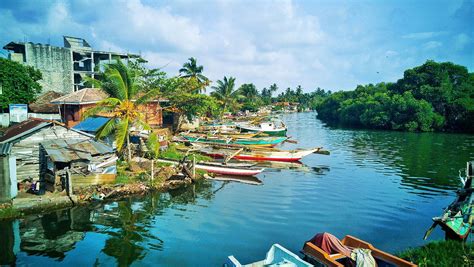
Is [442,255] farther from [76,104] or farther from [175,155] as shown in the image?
[76,104]

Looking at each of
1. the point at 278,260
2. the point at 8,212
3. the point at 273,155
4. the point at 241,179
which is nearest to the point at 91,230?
the point at 8,212

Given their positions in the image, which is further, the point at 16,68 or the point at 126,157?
the point at 16,68

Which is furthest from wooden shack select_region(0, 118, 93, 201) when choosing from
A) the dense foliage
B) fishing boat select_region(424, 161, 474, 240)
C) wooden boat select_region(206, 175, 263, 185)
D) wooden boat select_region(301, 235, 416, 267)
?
fishing boat select_region(424, 161, 474, 240)

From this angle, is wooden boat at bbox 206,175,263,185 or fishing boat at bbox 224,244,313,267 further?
wooden boat at bbox 206,175,263,185

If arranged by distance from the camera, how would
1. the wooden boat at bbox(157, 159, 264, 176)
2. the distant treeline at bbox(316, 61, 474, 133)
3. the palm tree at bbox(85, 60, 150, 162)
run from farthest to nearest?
1. the distant treeline at bbox(316, 61, 474, 133)
2. the wooden boat at bbox(157, 159, 264, 176)
3. the palm tree at bbox(85, 60, 150, 162)

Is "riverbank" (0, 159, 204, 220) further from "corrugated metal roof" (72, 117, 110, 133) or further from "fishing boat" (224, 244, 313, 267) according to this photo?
"fishing boat" (224, 244, 313, 267)

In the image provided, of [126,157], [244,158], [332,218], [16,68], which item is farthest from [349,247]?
[16,68]

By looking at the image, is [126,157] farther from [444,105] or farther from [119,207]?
[444,105]
